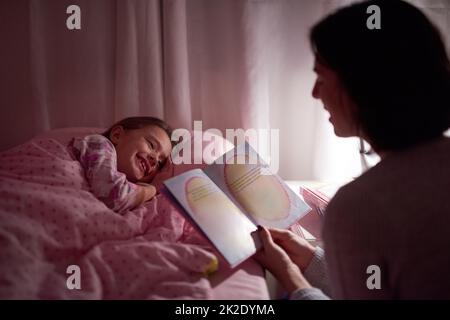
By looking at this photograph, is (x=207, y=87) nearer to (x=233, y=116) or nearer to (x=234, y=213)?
(x=233, y=116)

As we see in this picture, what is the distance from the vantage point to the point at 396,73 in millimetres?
641

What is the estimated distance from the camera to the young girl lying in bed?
3.09 ft

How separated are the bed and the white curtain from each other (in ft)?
1.95

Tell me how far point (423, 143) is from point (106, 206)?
71 cm

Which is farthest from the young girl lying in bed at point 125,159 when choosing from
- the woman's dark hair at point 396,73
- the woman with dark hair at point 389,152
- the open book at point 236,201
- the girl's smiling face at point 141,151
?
the woman's dark hair at point 396,73

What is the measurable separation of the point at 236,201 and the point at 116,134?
0.51m

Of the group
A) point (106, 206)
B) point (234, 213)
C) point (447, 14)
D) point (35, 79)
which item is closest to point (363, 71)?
point (234, 213)

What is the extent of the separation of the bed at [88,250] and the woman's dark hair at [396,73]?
424mm

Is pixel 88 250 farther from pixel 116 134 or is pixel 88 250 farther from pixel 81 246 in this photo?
pixel 116 134

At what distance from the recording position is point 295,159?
1.63m

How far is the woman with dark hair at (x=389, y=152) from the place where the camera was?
0.57 meters

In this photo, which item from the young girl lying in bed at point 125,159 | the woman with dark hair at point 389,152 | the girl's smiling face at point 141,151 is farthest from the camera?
the girl's smiling face at point 141,151

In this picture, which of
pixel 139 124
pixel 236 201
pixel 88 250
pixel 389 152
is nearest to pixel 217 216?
pixel 236 201

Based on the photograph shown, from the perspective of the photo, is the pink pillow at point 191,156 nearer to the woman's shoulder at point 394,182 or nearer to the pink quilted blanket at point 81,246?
the pink quilted blanket at point 81,246
